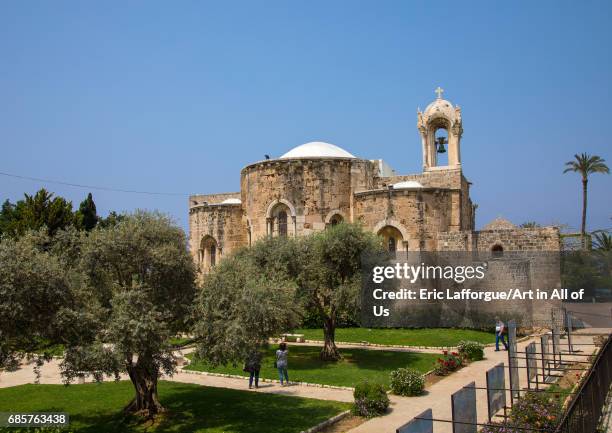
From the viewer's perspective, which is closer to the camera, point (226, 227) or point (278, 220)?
point (278, 220)

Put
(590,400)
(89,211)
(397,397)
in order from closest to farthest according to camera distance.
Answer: (590,400), (397,397), (89,211)

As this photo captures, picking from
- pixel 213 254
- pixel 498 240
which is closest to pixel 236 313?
pixel 498 240

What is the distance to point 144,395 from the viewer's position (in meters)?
12.2

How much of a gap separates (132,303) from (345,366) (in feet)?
29.8

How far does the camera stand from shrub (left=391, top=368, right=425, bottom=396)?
13727 millimetres

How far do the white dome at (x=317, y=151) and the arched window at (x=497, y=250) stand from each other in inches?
377

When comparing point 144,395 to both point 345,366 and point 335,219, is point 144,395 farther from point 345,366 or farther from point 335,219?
point 335,219

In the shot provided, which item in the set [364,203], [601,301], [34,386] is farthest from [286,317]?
[601,301]

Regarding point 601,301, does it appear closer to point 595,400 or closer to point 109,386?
point 595,400

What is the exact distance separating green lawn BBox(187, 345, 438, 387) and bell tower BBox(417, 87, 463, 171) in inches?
464

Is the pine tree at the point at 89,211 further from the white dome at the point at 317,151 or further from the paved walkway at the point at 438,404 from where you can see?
the paved walkway at the point at 438,404

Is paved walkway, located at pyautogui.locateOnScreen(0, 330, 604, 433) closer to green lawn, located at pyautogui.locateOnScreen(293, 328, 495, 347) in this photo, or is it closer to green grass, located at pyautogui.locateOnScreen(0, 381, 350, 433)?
green grass, located at pyautogui.locateOnScreen(0, 381, 350, 433)

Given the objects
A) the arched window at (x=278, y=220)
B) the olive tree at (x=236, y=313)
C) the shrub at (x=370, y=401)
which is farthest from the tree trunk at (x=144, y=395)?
the arched window at (x=278, y=220)

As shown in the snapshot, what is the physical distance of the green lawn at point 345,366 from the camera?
51.6 ft
